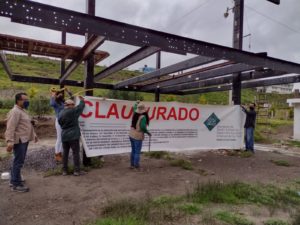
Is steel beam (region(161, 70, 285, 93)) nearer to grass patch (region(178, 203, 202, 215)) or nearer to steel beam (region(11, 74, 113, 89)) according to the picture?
steel beam (region(11, 74, 113, 89))

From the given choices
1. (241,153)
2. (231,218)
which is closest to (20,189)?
(231,218)

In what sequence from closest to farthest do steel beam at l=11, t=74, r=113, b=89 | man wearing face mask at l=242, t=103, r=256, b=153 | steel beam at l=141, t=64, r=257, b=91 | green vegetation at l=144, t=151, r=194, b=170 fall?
green vegetation at l=144, t=151, r=194, b=170
steel beam at l=141, t=64, r=257, b=91
steel beam at l=11, t=74, r=113, b=89
man wearing face mask at l=242, t=103, r=256, b=153

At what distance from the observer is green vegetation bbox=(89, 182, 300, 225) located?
368cm

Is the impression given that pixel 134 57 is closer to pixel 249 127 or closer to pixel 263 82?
pixel 249 127

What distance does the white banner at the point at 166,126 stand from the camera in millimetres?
6662

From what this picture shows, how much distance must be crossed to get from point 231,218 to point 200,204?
25.0 inches

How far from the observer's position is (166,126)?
8.01 metres

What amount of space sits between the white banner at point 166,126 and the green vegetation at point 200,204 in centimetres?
269

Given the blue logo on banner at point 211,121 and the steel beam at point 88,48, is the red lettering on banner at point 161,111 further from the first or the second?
the steel beam at point 88,48

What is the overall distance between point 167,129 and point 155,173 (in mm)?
1904

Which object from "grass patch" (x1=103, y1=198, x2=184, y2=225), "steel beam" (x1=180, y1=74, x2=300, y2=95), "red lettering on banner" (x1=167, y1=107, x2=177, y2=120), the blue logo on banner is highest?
"steel beam" (x1=180, y1=74, x2=300, y2=95)

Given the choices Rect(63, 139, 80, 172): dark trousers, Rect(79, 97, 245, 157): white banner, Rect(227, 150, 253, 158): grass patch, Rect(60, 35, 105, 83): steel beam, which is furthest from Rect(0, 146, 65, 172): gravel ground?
Rect(227, 150, 253, 158): grass patch

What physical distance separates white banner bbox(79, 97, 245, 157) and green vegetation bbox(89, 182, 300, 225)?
2693mm

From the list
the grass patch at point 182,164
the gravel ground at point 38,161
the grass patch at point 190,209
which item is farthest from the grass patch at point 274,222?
the gravel ground at point 38,161
